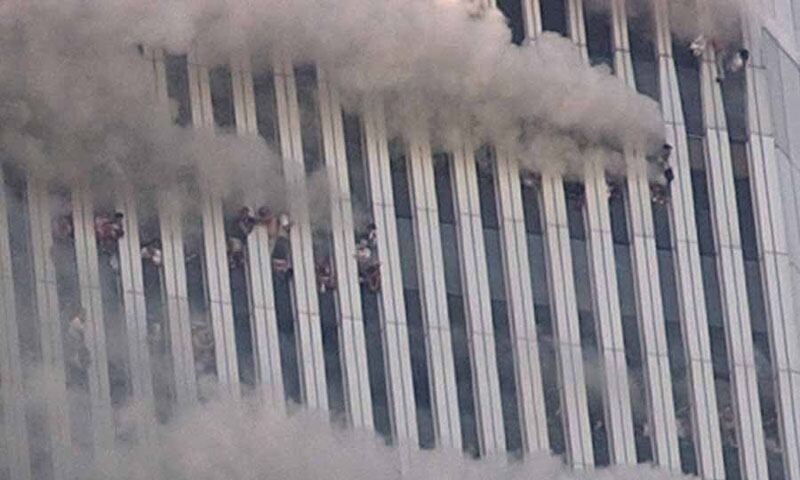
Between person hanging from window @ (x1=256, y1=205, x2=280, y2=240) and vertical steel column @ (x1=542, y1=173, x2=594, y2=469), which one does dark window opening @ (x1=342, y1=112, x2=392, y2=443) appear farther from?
vertical steel column @ (x1=542, y1=173, x2=594, y2=469)

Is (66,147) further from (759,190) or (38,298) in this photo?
(759,190)

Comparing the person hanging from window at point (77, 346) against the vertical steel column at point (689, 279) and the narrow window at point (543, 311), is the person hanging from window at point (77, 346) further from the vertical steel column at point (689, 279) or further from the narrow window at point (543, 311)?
the vertical steel column at point (689, 279)

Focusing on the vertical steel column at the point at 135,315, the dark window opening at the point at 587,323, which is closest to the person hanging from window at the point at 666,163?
the dark window opening at the point at 587,323

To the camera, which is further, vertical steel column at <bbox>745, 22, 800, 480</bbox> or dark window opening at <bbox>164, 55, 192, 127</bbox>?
vertical steel column at <bbox>745, 22, 800, 480</bbox>

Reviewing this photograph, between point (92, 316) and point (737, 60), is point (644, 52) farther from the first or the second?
point (92, 316)

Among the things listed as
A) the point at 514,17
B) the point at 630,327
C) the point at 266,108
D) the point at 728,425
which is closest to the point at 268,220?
the point at 266,108

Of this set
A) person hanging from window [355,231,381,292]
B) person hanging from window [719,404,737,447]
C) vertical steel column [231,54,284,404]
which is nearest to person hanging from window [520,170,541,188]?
person hanging from window [355,231,381,292]
